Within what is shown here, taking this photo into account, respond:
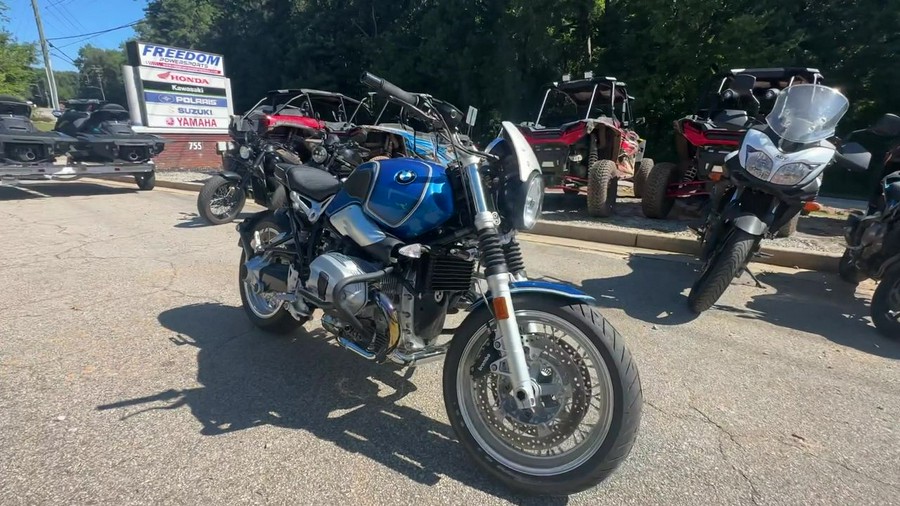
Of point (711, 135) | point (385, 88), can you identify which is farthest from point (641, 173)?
point (385, 88)

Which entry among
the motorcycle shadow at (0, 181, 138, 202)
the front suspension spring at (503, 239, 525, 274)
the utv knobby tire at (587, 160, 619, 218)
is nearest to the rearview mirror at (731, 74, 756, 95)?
the utv knobby tire at (587, 160, 619, 218)

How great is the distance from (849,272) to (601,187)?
3282 mm

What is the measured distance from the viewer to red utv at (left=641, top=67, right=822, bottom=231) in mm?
6895

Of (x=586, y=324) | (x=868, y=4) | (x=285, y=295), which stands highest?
(x=868, y=4)

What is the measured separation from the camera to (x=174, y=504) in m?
2.04

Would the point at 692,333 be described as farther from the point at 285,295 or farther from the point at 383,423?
the point at 285,295

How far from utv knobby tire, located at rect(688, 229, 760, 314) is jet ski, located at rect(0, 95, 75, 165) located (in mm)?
11509

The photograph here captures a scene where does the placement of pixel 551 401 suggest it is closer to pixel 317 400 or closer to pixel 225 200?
pixel 317 400

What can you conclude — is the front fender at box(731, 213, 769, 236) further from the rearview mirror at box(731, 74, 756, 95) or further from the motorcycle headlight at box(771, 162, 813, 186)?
the rearview mirror at box(731, 74, 756, 95)

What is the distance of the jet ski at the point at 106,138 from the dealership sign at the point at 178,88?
2894mm

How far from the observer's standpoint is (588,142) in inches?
339

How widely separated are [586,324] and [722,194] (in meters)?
3.81

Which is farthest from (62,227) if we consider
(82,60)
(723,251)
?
(82,60)

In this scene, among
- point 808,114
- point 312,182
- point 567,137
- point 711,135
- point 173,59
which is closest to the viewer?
point 312,182
